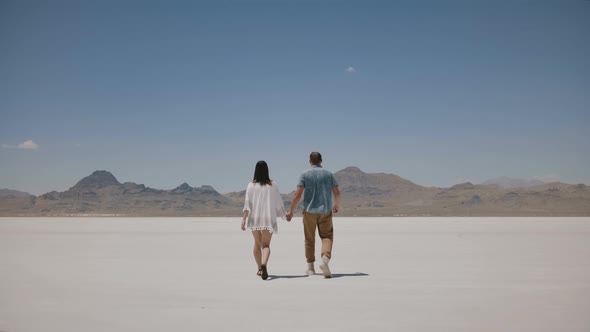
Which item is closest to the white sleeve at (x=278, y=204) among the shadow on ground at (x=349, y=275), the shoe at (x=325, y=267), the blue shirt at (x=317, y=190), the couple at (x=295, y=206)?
the couple at (x=295, y=206)

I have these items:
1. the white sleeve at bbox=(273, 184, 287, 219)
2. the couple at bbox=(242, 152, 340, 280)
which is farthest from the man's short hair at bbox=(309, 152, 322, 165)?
the white sleeve at bbox=(273, 184, 287, 219)

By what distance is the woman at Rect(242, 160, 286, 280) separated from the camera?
968 cm

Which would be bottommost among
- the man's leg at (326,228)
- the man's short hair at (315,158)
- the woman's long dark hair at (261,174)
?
the man's leg at (326,228)

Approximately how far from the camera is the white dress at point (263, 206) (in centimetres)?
968

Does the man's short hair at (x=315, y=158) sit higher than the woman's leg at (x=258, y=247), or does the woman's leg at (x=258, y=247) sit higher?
the man's short hair at (x=315, y=158)

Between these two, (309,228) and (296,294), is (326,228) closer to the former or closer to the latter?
(309,228)

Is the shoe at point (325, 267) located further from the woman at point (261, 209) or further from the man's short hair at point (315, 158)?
the man's short hair at point (315, 158)

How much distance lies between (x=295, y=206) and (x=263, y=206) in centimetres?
54

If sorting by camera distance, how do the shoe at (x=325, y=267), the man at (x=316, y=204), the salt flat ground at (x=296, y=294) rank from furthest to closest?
the man at (x=316, y=204) < the shoe at (x=325, y=267) < the salt flat ground at (x=296, y=294)

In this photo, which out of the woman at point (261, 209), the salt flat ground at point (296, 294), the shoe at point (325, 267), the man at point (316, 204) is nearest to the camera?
the salt flat ground at point (296, 294)

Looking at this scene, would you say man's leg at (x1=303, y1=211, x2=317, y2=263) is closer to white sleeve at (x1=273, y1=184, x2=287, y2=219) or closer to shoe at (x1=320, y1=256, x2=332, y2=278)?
white sleeve at (x1=273, y1=184, x2=287, y2=219)

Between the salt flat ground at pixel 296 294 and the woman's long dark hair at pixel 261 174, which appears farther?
the woman's long dark hair at pixel 261 174

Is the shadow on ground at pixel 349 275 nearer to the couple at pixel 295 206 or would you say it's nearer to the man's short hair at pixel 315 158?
the couple at pixel 295 206

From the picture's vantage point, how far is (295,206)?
32.2 ft
